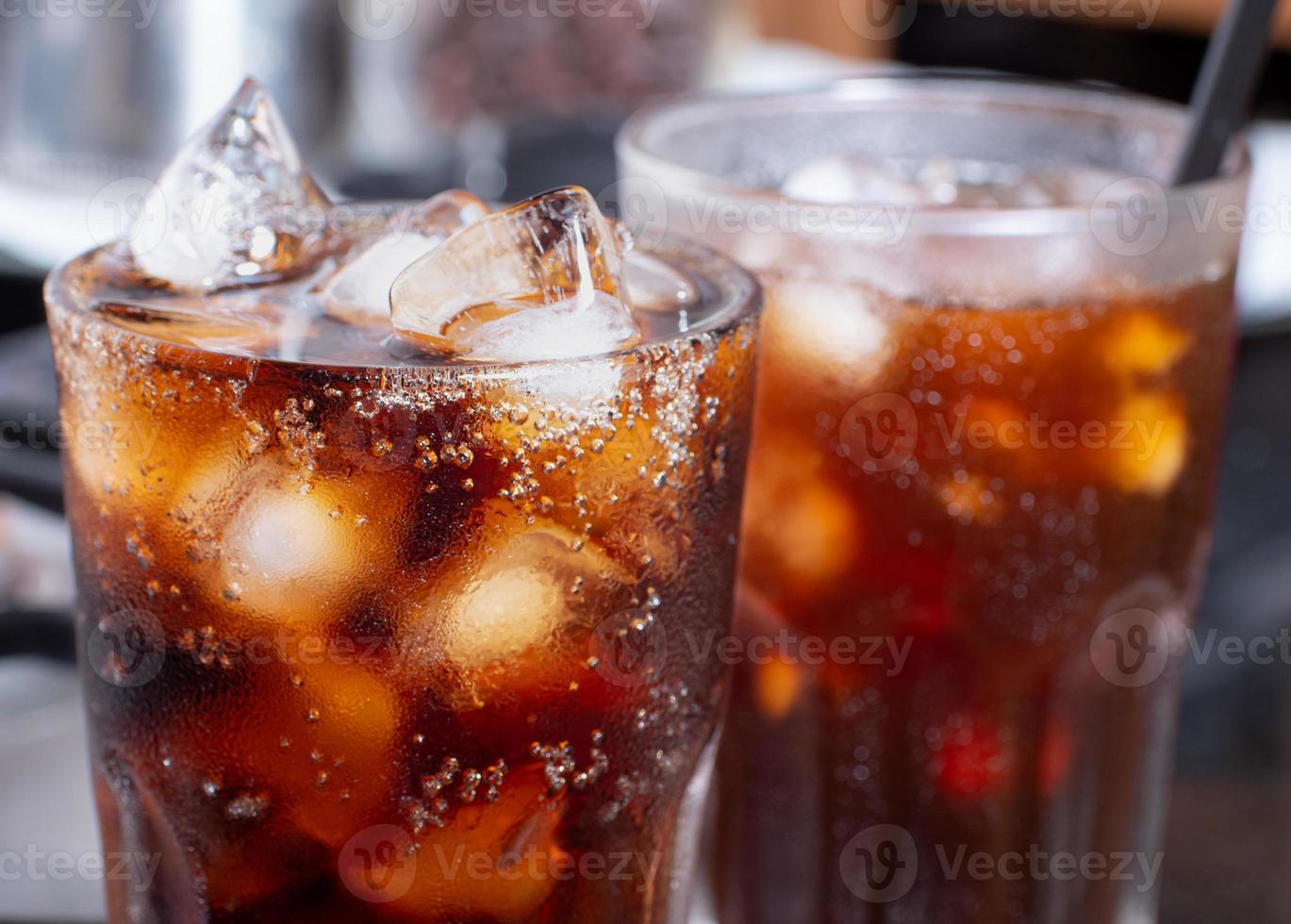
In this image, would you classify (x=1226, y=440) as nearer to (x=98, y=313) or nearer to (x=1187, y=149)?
(x=1187, y=149)

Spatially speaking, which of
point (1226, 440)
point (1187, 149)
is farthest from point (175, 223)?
point (1226, 440)

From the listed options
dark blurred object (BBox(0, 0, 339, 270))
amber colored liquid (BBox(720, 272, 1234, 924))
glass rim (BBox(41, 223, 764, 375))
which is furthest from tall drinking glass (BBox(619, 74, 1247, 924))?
dark blurred object (BBox(0, 0, 339, 270))

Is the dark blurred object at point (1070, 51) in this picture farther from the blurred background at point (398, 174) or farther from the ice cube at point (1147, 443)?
the ice cube at point (1147, 443)

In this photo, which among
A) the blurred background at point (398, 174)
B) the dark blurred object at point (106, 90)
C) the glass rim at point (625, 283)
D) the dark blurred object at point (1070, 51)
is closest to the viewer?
the glass rim at point (625, 283)

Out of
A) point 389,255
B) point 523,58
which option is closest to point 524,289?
point 389,255

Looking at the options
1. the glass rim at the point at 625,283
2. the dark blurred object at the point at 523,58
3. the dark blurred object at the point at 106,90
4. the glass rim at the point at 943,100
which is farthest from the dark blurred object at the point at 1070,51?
the glass rim at the point at 625,283
